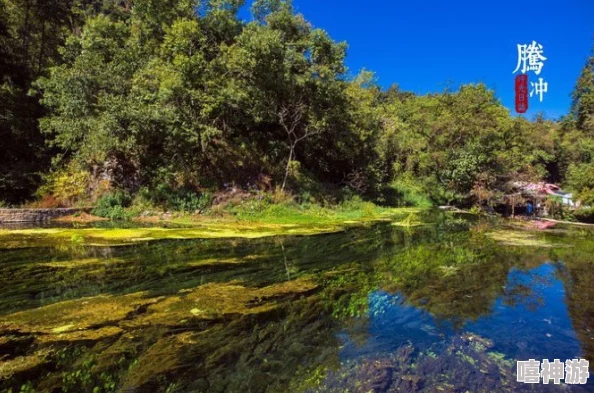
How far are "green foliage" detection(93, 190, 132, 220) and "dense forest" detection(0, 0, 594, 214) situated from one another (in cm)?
72

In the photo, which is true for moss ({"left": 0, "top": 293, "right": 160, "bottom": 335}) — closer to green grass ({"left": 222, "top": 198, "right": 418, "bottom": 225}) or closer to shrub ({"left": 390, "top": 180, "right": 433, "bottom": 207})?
green grass ({"left": 222, "top": 198, "right": 418, "bottom": 225})

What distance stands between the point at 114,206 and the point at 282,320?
47.1 feet

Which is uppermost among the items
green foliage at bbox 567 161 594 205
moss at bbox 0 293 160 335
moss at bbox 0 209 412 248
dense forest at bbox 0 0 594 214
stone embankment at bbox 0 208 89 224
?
dense forest at bbox 0 0 594 214

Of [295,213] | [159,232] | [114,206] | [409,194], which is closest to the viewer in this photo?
[159,232]

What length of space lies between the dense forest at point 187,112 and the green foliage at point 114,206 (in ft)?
2.36

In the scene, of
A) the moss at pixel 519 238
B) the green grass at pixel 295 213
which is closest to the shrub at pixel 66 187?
the green grass at pixel 295 213

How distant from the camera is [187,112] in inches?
688

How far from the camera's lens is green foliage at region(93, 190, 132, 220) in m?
16.4

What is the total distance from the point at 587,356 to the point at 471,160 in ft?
67.7

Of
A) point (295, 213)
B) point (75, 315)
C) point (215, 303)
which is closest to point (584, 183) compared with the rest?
point (295, 213)

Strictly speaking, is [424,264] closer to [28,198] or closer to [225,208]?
[225,208]

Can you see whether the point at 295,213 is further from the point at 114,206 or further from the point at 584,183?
the point at 584,183

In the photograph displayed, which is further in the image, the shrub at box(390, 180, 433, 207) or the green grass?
the shrub at box(390, 180, 433, 207)

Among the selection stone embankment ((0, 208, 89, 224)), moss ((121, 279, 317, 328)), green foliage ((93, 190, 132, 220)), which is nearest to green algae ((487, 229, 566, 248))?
moss ((121, 279, 317, 328))
